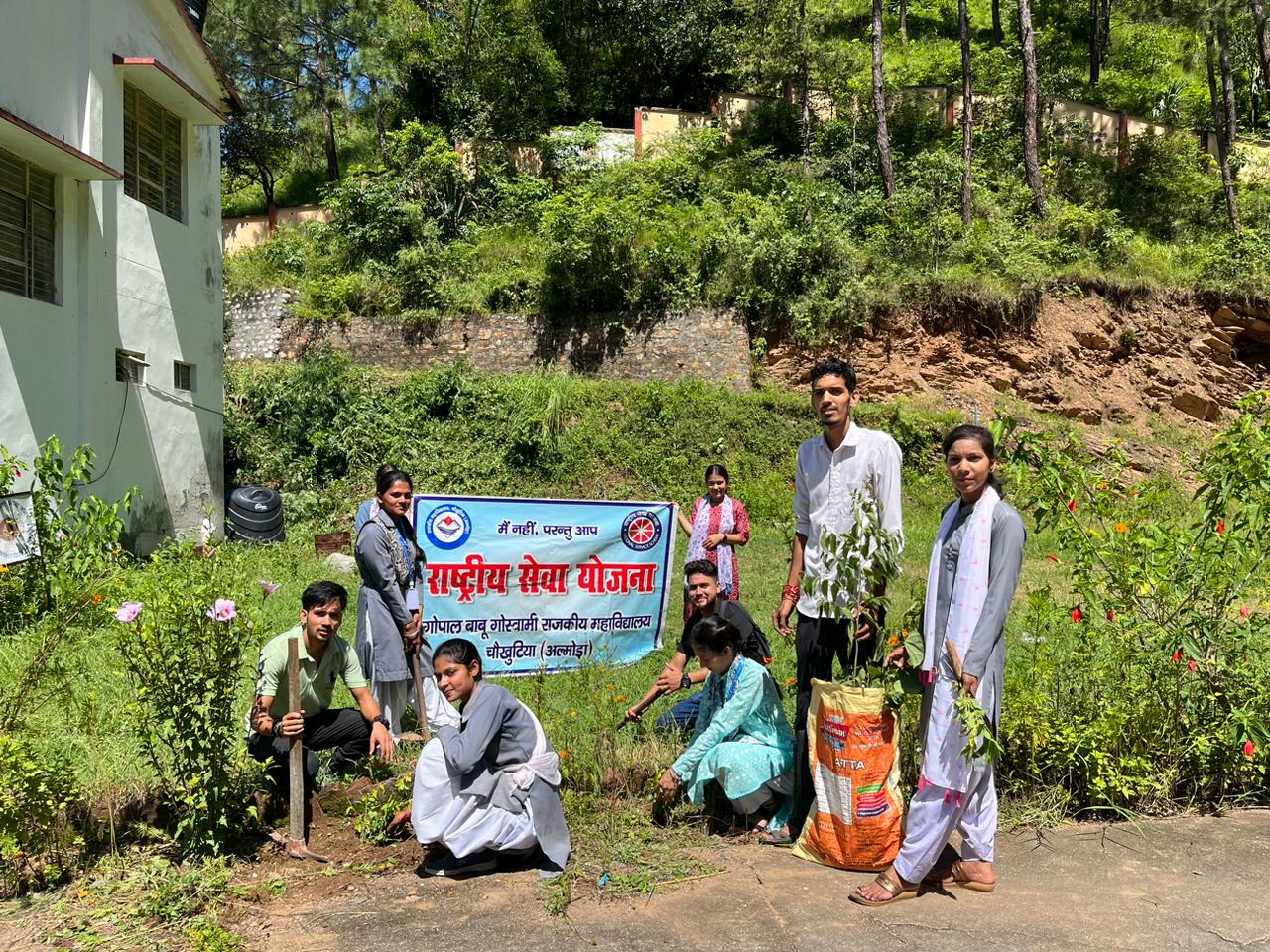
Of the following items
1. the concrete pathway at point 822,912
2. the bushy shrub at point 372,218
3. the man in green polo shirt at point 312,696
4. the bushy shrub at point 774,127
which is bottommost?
the concrete pathway at point 822,912

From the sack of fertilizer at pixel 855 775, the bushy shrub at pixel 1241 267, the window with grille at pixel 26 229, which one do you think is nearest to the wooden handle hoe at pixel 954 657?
the sack of fertilizer at pixel 855 775

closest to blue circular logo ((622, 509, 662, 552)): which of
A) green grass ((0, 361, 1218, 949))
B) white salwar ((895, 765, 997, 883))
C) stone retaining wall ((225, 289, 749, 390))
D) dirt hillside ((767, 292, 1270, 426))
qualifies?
green grass ((0, 361, 1218, 949))

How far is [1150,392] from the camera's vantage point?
Result: 59.5 ft

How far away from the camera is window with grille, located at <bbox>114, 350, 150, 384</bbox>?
11.0 m

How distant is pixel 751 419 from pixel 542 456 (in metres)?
3.86

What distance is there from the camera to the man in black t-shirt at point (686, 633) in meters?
4.75

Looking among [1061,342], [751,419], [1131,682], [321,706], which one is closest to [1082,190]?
[1061,342]

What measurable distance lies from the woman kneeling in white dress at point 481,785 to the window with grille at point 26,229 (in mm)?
8048

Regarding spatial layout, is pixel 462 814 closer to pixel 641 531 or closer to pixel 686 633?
pixel 686 633

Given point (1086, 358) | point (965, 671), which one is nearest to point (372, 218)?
point (1086, 358)

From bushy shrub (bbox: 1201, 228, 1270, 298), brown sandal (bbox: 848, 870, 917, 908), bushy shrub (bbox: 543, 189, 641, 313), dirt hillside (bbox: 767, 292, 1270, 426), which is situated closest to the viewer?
brown sandal (bbox: 848, 870, 917, 908)

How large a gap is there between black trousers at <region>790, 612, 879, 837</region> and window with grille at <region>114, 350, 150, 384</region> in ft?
32.3

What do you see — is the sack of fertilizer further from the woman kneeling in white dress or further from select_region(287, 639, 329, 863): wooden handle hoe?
select_region(287, 639, 329, 863): wooden handle hoe

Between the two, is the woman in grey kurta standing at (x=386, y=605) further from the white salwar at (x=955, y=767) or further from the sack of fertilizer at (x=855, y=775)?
the white salwar at (x=955, y=767)
